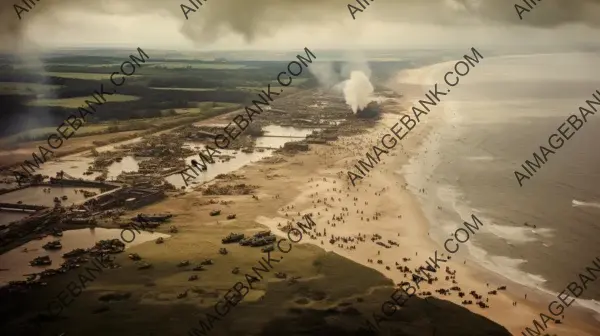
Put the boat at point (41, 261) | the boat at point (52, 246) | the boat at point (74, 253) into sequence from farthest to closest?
the boat at point (52, 246) < the boat at point (74, 253) < the boat at point (41, 261)

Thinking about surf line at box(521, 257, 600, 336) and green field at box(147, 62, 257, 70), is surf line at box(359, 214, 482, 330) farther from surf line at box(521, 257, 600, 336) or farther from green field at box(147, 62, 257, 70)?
green field at box(147, 62, 257, 70)

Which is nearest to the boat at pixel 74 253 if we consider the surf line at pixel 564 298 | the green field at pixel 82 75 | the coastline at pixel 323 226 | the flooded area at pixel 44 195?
the coastline at pixel 323 226

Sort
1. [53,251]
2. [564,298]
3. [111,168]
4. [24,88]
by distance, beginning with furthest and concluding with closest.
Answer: [24,88] → [111,168] → [53,251] → [564,298]

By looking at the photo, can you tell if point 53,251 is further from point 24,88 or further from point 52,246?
point 24,88

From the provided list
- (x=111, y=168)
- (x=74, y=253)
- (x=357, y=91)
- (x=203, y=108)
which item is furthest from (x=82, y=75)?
(x=357, y=91)

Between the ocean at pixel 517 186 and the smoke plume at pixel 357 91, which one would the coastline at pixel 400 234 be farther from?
the smoke plume at pixel 357 91

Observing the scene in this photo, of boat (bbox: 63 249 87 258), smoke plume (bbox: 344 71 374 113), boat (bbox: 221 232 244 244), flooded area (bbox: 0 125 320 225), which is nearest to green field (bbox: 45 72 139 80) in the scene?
flooded area (bbox: 0 125 320 225)
